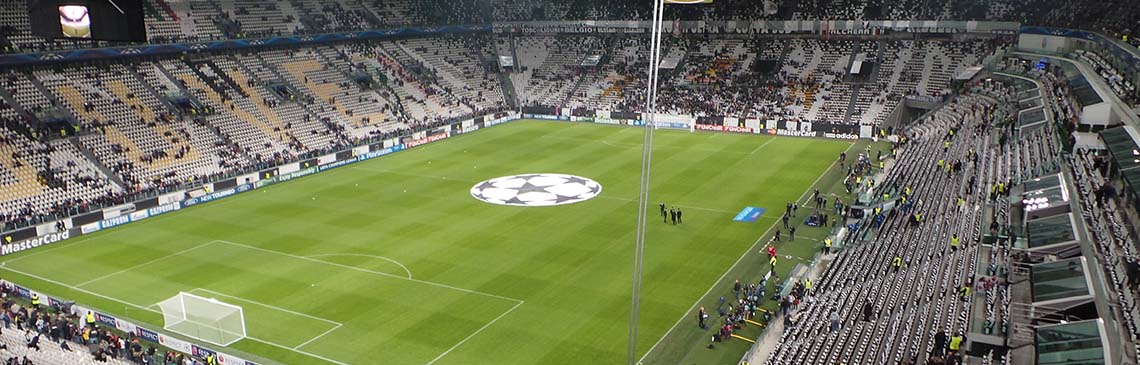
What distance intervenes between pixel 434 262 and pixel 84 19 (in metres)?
16.2

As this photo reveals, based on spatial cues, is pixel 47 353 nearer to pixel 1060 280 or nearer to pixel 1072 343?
pixel 1072 343

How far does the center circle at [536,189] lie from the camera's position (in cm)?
4281

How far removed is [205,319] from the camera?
2633 centimetres

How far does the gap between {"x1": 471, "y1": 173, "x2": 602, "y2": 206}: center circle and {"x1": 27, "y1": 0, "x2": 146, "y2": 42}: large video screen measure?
2360 centimetres

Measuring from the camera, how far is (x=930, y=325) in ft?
67.5

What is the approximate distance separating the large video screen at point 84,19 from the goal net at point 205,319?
32.5 ft

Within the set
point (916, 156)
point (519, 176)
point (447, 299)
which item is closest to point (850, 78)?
point (916, 156)

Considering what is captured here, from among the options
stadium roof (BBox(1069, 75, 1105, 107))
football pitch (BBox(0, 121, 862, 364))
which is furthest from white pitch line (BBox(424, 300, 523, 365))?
stadium roof (BBox(1069, 75, 1105, 107))

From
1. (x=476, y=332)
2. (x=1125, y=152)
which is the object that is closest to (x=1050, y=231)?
(x=1125, y=152)

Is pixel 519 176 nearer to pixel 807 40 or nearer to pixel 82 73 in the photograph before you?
pixel 82 73

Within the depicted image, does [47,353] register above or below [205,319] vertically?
above

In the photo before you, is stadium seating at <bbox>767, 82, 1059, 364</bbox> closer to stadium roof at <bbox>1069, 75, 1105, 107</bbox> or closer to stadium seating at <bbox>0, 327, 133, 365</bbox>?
stadium roof at <bbox>1069, 75, 1105, 107</bbox>

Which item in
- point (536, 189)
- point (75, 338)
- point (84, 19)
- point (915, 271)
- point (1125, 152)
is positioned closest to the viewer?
point (84, 19)

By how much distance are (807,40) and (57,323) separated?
68964 millimetres
